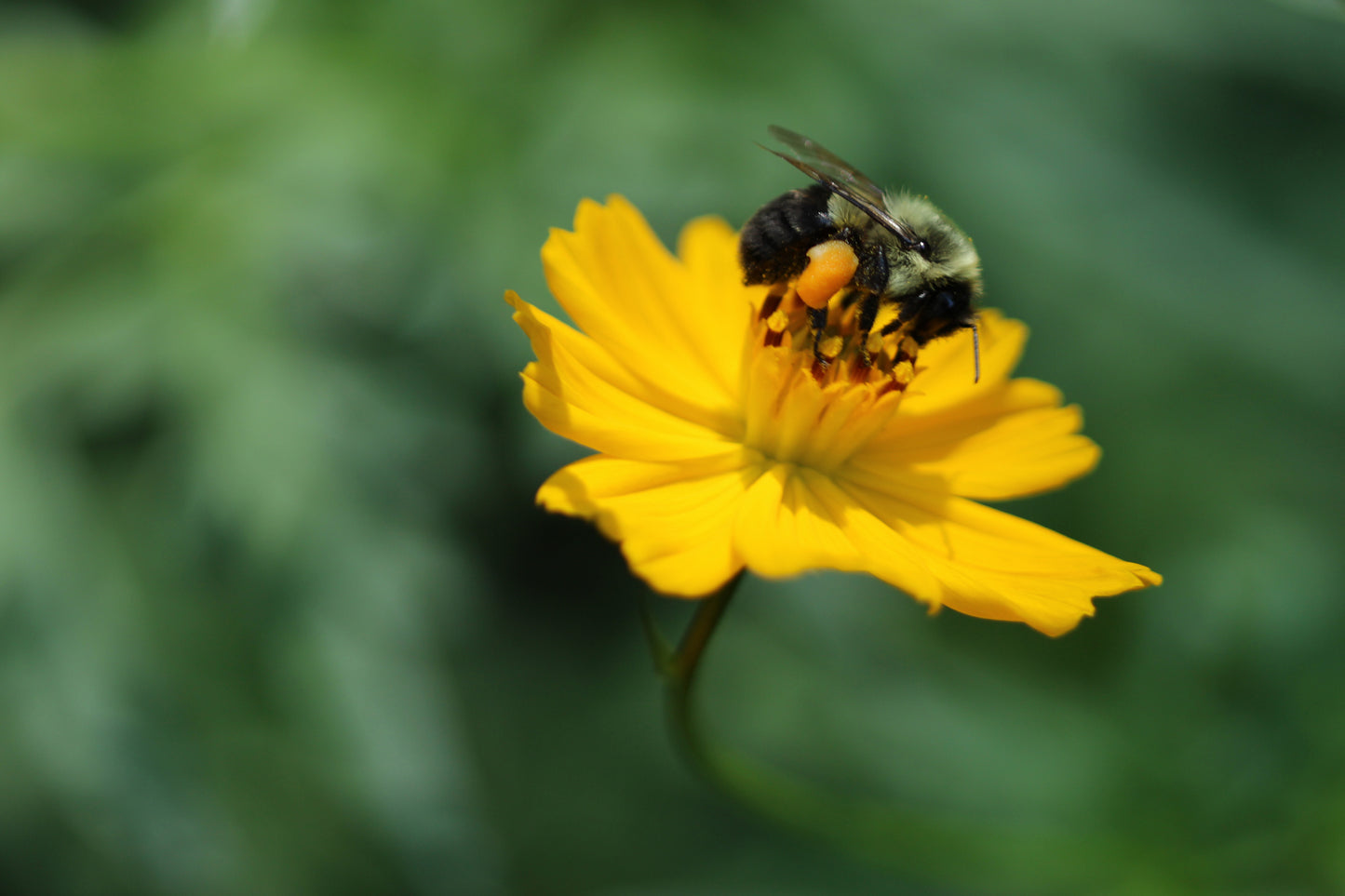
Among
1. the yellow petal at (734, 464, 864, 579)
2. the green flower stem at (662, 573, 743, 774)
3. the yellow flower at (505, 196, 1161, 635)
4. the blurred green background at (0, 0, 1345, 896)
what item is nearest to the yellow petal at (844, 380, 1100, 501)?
the yellow flower at (505, 196, 1161, 635)

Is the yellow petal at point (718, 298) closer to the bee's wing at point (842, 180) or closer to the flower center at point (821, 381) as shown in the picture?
the flower center at point (821, 381)

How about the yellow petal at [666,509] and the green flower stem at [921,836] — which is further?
the green flower stem at [921,836]

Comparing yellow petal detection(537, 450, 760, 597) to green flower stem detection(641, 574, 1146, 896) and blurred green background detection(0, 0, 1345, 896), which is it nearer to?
green flower stem detection(641, 574, 1146, 896)

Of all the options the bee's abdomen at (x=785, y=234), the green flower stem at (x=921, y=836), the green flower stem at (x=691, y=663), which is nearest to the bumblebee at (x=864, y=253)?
the bee's abdomen at (x=785, y=234)

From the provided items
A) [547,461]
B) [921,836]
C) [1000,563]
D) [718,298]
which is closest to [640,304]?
[718,298]

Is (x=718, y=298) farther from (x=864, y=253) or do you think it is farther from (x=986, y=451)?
(x=986, y=451)
